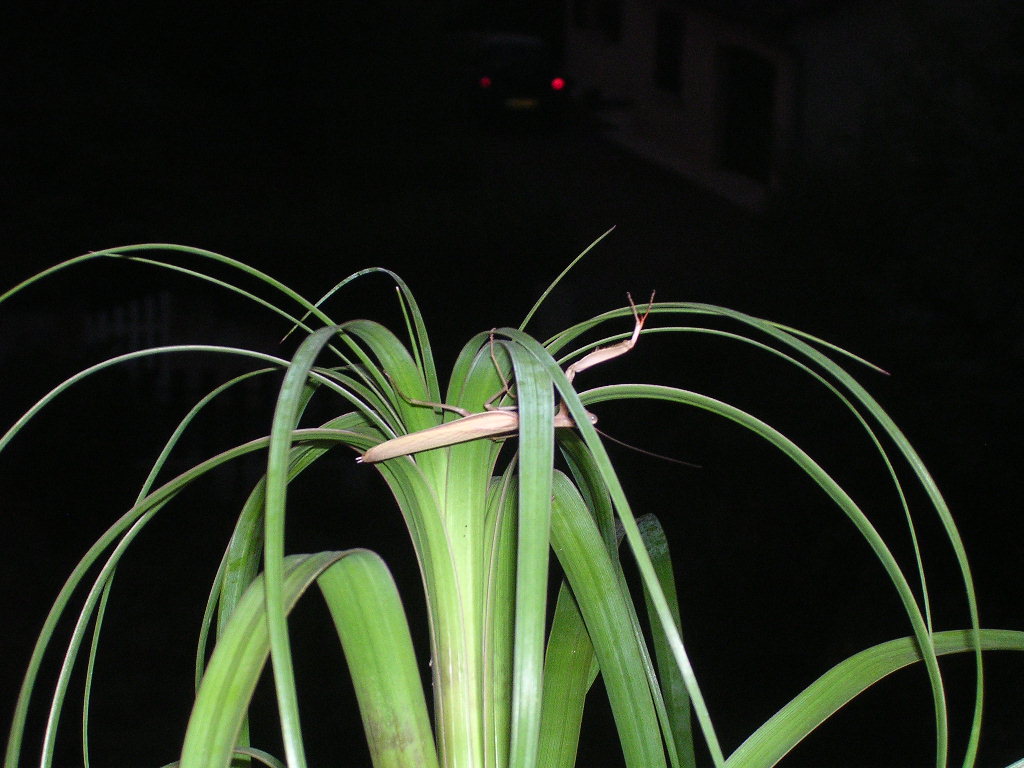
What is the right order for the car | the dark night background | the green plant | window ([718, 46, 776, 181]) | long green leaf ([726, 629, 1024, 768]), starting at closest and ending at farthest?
1. the green plant
2. long green leaf ([726, 629, 1024, 768])
3. the dark night background
4. the car
5. window ([718, 46, 776, 181])

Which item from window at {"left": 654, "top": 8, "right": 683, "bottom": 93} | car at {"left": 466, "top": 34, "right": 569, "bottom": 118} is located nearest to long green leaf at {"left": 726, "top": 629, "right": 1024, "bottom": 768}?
car at {"left": 466, "top": 34, "right": 569, "bottom": 118}

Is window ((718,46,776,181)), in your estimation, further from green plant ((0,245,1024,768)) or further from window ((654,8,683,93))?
green plant ((0,245,1024,768))

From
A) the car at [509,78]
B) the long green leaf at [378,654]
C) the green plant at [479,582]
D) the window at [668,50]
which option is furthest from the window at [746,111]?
the long green leaf at [378,654]

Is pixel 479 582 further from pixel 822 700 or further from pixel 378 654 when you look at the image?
pixel 822 700

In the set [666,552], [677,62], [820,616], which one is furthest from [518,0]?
[666,552]

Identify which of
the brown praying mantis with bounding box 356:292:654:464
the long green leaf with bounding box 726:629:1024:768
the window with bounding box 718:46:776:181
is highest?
→ the window with bounding box 718:46:776:181

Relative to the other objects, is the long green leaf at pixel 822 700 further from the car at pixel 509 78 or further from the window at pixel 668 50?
the window at pixel 668 50
